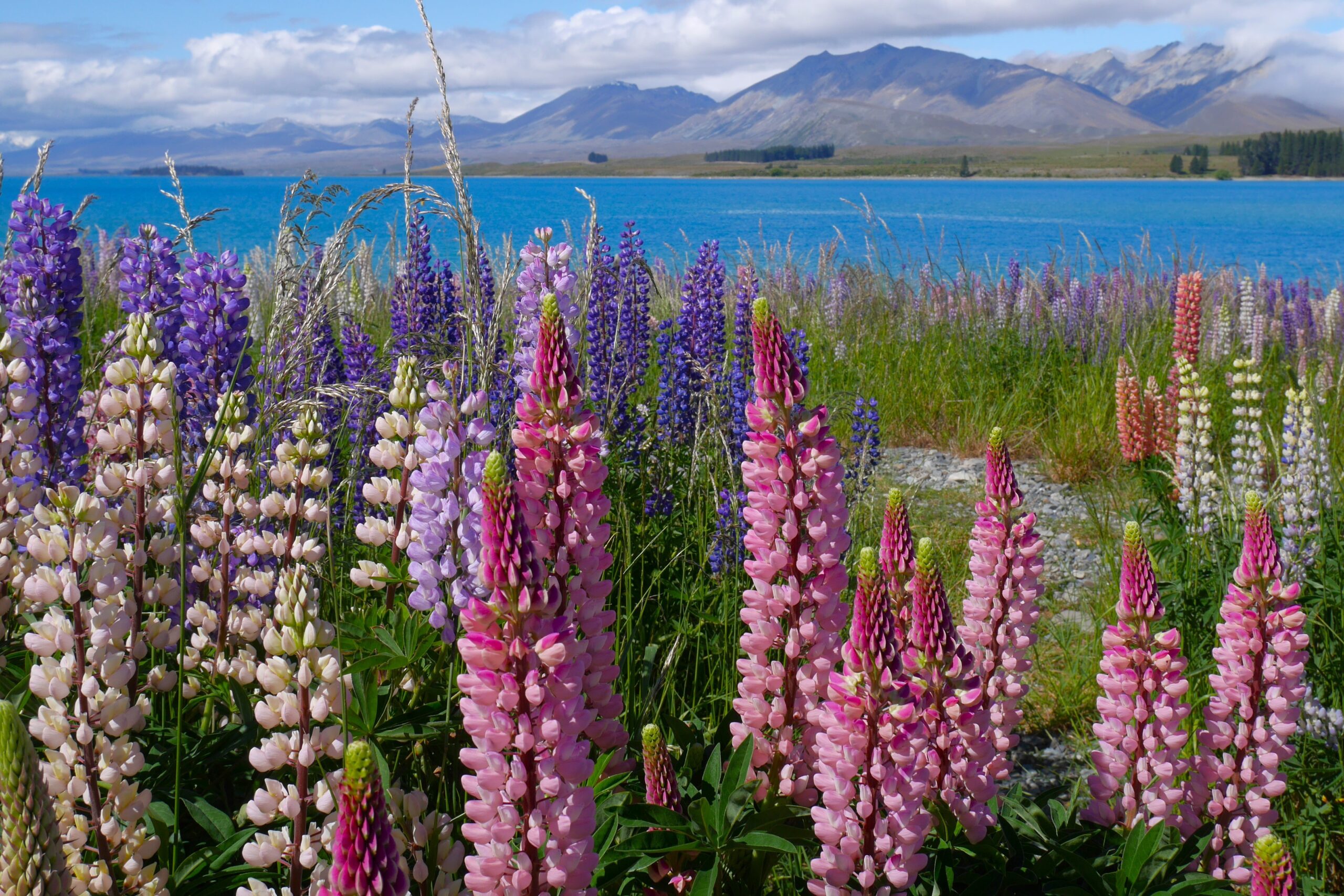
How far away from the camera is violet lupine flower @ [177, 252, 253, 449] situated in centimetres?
275

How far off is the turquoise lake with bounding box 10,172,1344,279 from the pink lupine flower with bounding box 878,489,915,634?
6.39 meters

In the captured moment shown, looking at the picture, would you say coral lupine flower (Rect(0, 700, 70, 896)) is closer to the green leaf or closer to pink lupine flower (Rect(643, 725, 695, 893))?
the green leaf

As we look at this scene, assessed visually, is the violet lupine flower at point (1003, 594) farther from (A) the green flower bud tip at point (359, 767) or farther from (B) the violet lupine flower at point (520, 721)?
(A) the green flower bud tip at point (359, 767)

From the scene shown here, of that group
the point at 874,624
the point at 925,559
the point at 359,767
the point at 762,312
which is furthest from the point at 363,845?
the point at 762,312

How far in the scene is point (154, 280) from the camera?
2994 mm

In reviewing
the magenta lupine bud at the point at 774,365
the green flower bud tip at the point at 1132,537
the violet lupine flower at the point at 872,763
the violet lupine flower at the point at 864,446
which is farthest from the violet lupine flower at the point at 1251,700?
the violet lupine flower at the point at 864,446

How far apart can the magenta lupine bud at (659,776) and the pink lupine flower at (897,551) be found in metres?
0.54

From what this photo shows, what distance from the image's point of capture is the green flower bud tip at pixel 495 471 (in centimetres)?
126

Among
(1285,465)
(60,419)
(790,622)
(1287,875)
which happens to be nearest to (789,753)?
(790,622)

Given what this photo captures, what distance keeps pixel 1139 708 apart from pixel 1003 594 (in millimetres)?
356

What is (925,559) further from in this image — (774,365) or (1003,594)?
(1003,594)

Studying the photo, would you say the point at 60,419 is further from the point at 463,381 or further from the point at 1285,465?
the point at 1285,465

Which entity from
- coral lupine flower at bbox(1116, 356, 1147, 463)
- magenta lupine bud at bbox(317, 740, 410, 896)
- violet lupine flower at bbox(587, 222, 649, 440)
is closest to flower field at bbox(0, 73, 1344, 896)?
magenta lupine bud at bbox(317, 740, 410, 896)

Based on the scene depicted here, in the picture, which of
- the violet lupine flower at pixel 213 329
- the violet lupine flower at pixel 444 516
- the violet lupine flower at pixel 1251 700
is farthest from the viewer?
the violet lupine flower at pixel 213 329
